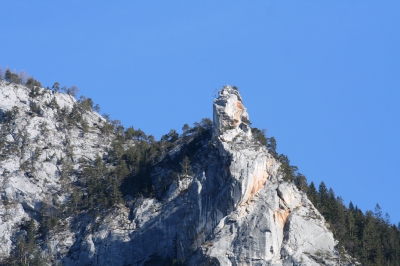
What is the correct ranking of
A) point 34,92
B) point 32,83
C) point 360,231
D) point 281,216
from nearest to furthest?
point 281,216, point 360,231, point 34,92, point 32,83

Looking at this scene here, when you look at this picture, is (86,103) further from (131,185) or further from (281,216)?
(281,216)

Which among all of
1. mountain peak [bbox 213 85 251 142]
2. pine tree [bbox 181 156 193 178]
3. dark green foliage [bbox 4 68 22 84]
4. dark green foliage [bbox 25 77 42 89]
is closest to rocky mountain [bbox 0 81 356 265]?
mountain peak [bbox 213 85 251 142]

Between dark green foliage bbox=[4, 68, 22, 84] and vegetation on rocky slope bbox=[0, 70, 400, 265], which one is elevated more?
dark green foliage bbox=[4, 68, 22, 84]

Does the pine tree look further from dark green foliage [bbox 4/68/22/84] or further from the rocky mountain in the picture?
dark green foliage [bbox 4/68/22/84]

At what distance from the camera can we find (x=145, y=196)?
5438 inches

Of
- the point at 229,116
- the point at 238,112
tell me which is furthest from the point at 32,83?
the point at 229,116

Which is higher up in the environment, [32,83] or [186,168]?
[32,83]

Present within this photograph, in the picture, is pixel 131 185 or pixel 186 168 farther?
pixel 131 185

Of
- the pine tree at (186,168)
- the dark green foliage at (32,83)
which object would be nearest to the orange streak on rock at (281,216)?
the pine tree at (186,168)

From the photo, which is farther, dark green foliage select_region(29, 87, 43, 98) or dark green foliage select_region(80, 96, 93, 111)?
dark green foliage select_region(80, 96, 93, 111)

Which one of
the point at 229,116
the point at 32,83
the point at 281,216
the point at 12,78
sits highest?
the point at 12,78

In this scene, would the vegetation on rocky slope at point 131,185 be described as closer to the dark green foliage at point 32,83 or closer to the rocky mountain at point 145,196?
the rocky mountain at point 145,196

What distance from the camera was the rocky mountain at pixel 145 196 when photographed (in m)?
122

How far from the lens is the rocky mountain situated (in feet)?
400
